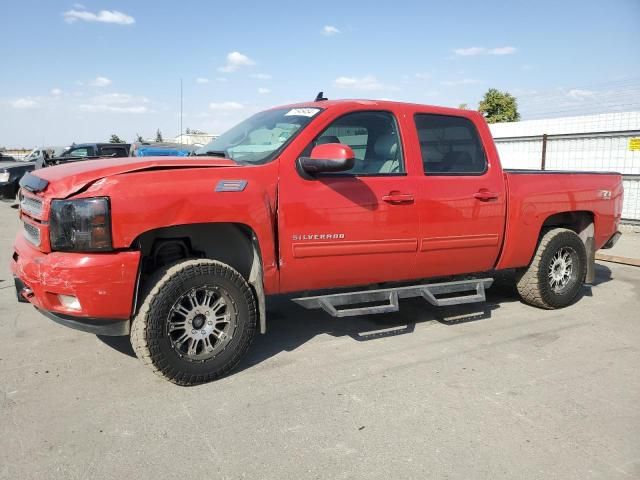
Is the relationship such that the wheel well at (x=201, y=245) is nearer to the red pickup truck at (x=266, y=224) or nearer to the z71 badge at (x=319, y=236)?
the red pickup truck at (x=266, y=224)

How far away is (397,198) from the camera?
4148 millimetres

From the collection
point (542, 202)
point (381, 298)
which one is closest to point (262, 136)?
point (381, 298)

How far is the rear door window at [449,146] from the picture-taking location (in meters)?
4.51

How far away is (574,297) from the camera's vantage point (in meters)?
5.62

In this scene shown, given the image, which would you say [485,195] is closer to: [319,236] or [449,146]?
[449,146]

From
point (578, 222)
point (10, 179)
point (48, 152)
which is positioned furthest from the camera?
point (48, 152)

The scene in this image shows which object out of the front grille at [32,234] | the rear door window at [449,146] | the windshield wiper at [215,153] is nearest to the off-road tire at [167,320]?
the front grille at [32,234]

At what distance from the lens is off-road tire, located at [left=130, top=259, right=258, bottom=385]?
3.35m

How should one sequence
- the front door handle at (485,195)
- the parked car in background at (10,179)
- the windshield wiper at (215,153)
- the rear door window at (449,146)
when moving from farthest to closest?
1. the parked car in background at (10,179)
2. the front door handle at (485,195)
3. the rear door window at (449,146)
4. the windshield wiper at (215,153)

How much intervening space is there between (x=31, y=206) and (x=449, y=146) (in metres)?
3.32

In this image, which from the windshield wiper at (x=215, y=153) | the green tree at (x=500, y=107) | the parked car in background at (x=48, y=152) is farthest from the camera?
the green tree at (x=500, y=107)

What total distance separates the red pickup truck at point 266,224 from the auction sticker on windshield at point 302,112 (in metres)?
0.02

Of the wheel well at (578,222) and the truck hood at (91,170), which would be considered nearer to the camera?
the truck hood at (91,170)

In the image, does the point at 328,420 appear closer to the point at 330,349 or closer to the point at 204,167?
the point at 330,349
